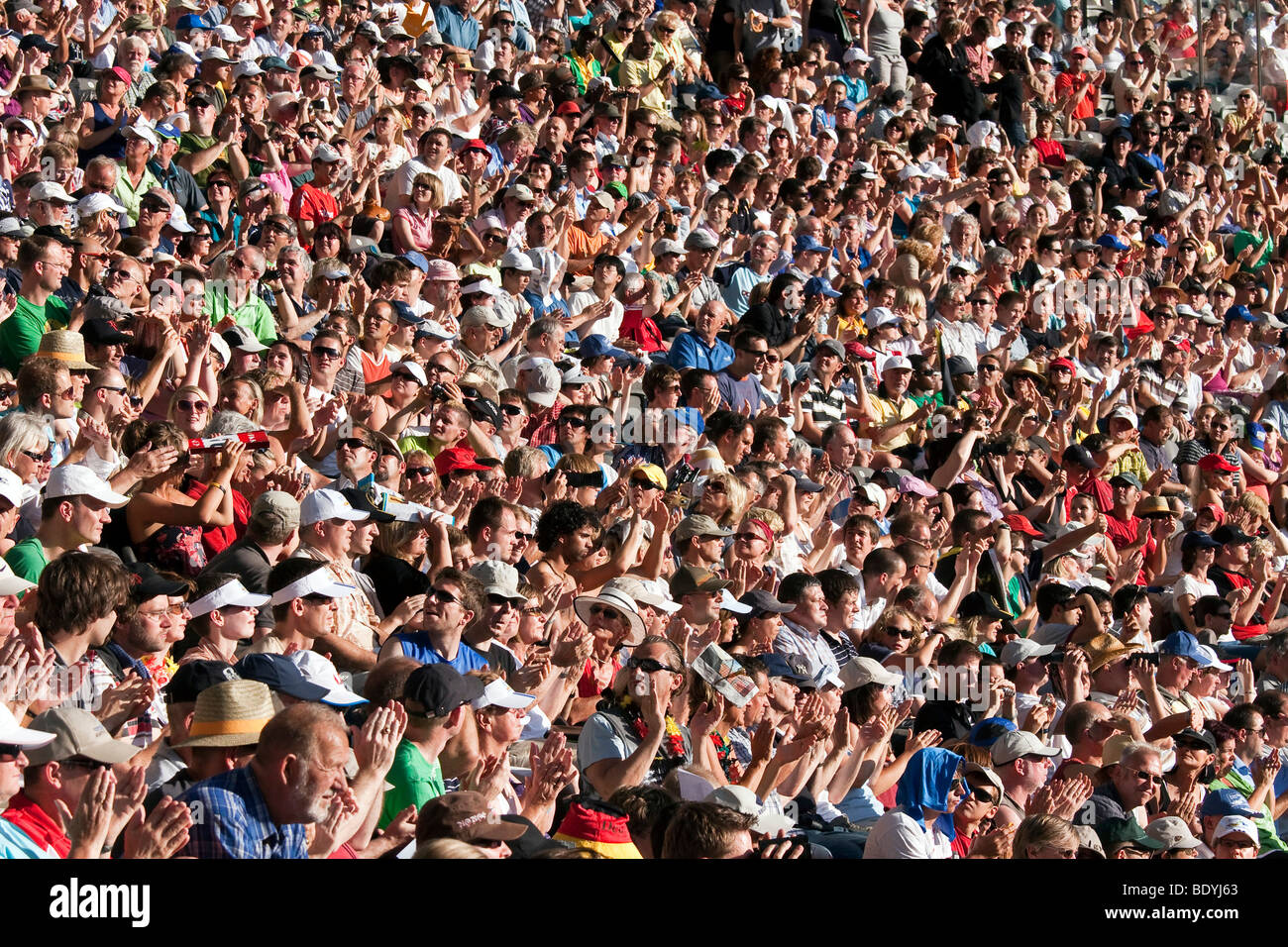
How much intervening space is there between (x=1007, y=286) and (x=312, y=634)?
27.0 ft

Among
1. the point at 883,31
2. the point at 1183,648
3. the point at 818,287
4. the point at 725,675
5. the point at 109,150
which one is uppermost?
the point at 883,31

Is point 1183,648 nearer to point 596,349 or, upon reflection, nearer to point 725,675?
point 725,675

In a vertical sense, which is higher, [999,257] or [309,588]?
[309,588]

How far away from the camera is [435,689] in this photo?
18.5ft

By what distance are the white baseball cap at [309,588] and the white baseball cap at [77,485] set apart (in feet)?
2.21

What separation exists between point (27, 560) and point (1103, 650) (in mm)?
4820

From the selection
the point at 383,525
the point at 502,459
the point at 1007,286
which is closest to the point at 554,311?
the point at 502,459

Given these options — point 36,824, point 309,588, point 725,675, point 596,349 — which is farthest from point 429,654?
point 596,349

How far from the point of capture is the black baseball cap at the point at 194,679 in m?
5.39

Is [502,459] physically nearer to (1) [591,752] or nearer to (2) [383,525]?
(2) [383,525]

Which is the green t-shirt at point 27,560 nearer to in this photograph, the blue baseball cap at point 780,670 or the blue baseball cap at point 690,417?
the blue baseball cap at point 780,670

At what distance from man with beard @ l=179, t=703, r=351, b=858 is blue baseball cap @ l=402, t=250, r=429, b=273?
5.63 meters

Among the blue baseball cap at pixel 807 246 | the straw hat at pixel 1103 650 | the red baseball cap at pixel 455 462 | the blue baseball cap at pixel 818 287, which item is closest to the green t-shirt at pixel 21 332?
the red baseball cap at pixel 455 462

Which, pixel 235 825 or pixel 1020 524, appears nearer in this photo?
pixel 235 825
